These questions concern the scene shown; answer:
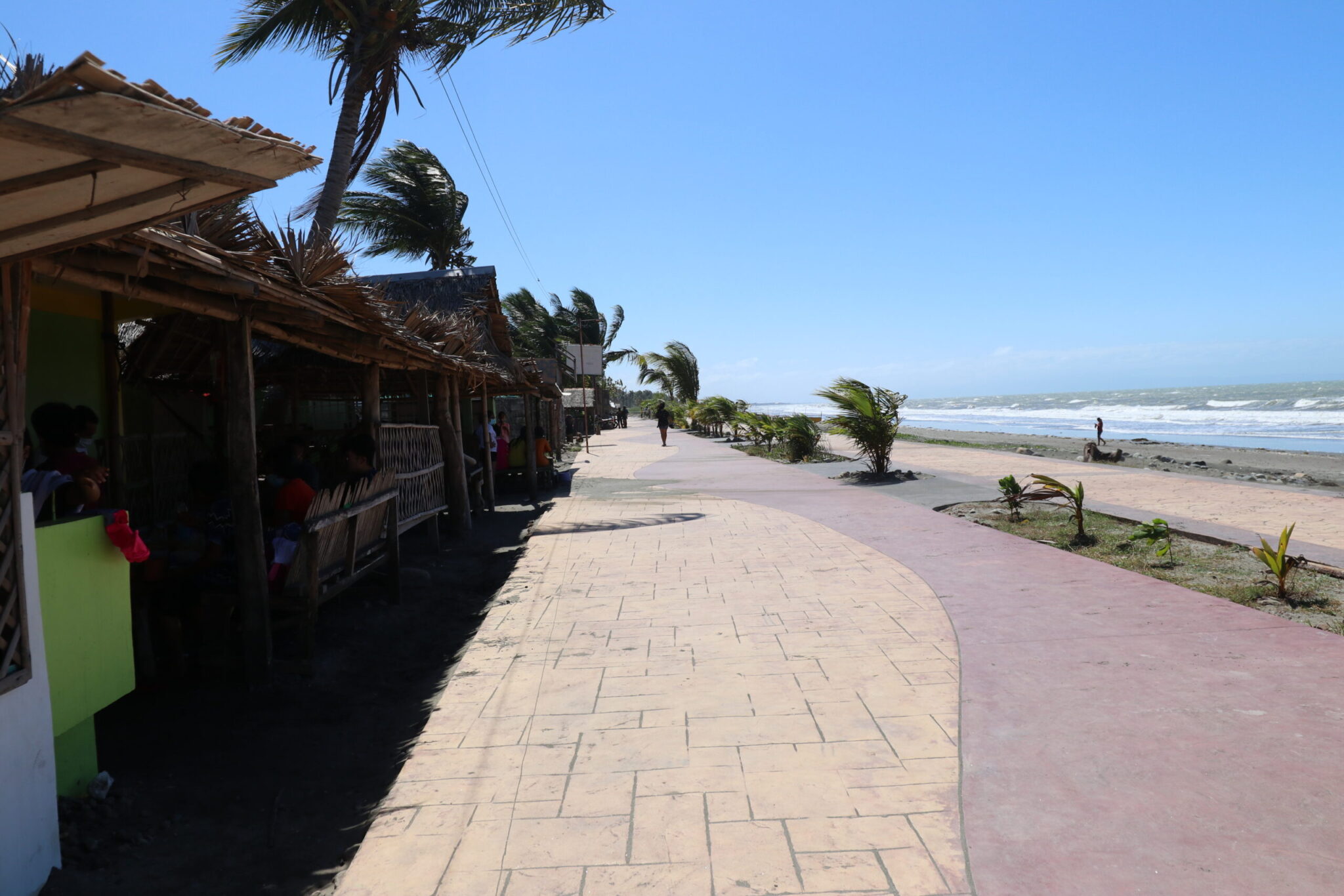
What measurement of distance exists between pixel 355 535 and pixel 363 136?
295 inches

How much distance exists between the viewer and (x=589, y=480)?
17.8 meters

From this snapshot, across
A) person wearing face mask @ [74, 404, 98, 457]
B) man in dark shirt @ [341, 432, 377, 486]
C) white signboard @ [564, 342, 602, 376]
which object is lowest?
man in dark shirt @ [341, 432, 377, 486]

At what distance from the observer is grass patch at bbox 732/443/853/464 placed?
21.7 meters

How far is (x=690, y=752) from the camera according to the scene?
380 centimetres

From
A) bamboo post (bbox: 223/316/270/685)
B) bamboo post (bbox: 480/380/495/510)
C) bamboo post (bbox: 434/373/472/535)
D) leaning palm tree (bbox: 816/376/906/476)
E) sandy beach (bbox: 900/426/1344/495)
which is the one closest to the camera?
bamboo post (bbox: 223/316/270/685)

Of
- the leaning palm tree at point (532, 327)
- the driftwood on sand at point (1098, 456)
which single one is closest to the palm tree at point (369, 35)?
the driftwood on sand at point (1098, 456)

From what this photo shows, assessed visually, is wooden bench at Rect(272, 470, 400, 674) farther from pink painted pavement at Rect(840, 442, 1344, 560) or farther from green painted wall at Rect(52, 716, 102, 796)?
pink painted pavement at Rect(840, 442, 1344, 560)

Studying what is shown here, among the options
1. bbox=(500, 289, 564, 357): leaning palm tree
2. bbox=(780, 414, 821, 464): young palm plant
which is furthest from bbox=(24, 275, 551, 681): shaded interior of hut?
bbox=(500, 289, 564, 357): leaning palm tree

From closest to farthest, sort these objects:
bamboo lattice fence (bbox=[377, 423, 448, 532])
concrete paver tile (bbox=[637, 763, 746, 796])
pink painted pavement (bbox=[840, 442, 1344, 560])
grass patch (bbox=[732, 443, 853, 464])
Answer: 1. concrete paver tile (bbox=[637, 763, 746, 796])
2. bamboo lattice fence (bbox=[377, 423, 448, 532])
3. pink painted pavement (bbox=[840, 442, 1344, 560])
4. grass patch (bbox=[732, 443, 853, 464])

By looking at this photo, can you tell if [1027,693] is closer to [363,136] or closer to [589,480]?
[363,136]

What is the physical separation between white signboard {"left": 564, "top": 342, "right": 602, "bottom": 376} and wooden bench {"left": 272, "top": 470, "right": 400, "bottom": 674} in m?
25.2

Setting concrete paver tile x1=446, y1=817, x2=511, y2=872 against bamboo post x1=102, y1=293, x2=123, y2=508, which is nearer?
concrete paver tile x1=446, y1=817, x2=511, y2=872

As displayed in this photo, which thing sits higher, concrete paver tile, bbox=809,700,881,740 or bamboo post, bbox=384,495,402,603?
bamboo post, bbox=384,495,402,603

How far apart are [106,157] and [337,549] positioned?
13.5 feet
